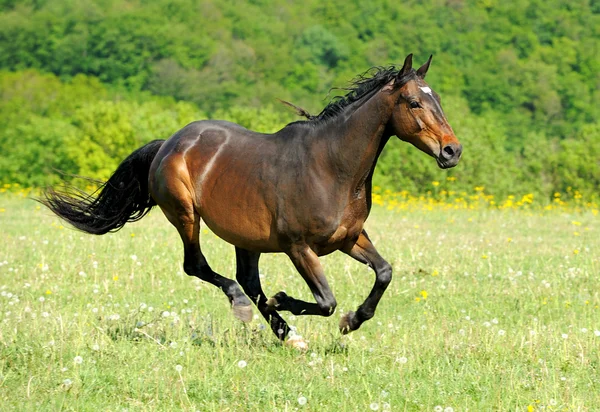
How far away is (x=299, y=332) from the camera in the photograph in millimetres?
7586

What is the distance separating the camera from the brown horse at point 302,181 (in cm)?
645

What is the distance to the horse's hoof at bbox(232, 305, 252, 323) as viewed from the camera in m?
6.98

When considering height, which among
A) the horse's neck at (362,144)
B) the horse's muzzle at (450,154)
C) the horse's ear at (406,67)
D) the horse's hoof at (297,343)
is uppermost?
the horse's ear at (406,67)

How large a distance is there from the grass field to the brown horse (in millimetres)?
457

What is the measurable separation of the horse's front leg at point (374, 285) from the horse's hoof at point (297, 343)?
0.31 metres

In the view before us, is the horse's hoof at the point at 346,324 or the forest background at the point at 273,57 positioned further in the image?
the forest background at the point at 273,57

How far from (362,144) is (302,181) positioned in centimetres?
52

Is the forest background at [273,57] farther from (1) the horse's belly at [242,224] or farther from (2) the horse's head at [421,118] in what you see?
(2) the horse's head at [421,118]

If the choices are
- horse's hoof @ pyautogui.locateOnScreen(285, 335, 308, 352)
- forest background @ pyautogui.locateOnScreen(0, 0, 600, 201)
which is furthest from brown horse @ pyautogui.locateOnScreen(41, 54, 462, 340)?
forest background @ pyautogui.locateOnScreen(0, 0, 600, 201)

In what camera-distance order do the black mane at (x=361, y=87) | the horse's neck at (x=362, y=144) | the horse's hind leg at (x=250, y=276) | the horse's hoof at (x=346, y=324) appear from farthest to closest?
1. the horse's hind leg at (x=250, y=276)
2. the horse's hoof at (x=346, y=324)
3. the black mane at (x=361, y=87)
4. the horse's neck at (x=362, y=144)

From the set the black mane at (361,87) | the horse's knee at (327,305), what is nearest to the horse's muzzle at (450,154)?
the black mane at (361,87)

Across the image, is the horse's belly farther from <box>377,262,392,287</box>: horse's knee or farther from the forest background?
the forest background

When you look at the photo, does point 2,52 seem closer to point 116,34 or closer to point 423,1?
point 116,34

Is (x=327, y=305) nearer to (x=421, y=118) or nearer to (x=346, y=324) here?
(x=346, y=324)
